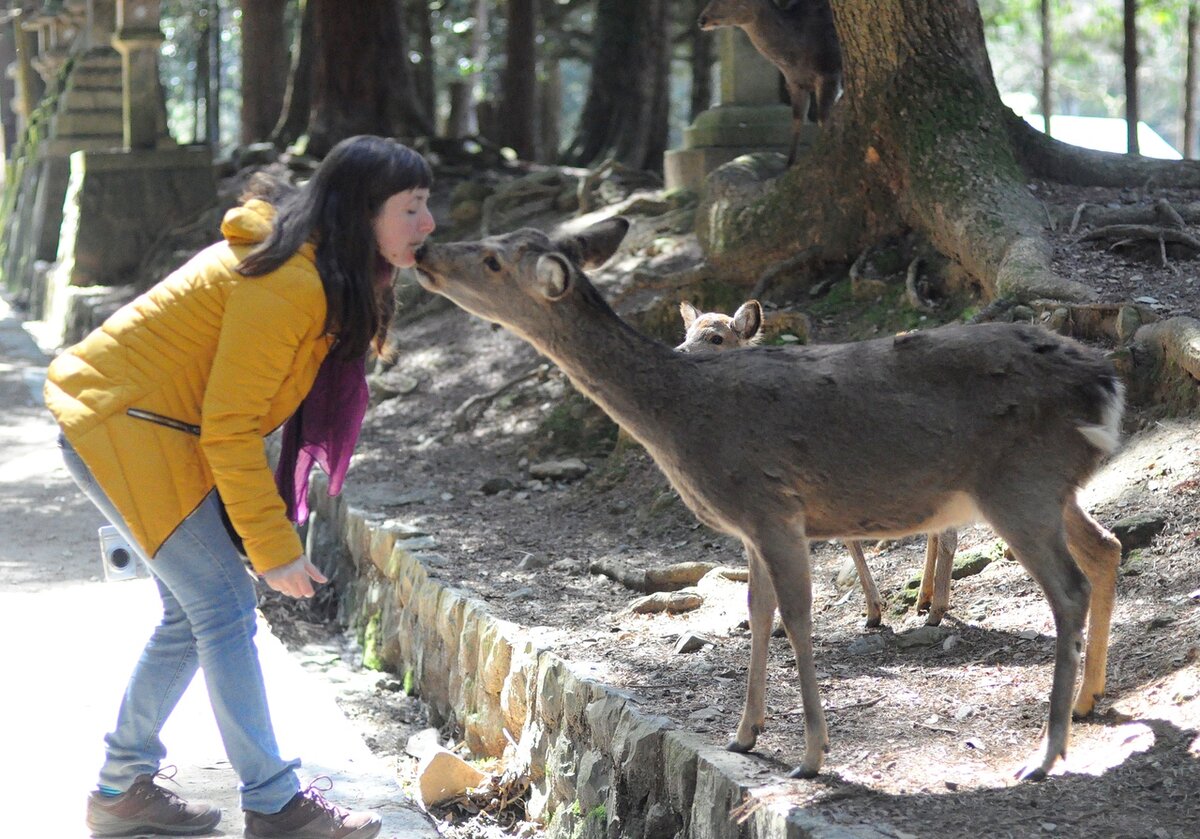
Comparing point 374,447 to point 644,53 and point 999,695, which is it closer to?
point 999,695

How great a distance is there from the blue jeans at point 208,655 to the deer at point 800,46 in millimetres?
7261

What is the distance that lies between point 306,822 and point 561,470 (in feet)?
16.1

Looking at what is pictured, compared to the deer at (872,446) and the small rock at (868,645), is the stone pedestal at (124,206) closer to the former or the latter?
the small rock at (868,645)

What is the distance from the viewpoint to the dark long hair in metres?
4.00

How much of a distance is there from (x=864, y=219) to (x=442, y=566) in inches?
152

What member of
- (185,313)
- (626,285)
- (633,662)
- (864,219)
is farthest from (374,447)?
(185,313)

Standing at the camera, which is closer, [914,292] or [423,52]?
[914,292]

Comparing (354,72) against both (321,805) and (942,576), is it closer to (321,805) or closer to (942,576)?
(942,576)

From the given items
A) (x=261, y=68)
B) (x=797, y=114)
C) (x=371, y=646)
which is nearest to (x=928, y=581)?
(x=371, y=646)

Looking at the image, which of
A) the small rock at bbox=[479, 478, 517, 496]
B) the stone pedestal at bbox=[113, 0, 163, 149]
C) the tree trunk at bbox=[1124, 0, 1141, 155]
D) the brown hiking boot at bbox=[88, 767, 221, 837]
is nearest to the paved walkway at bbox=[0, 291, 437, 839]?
the brown hiking boot at bbox=[88, 767, 221, 837]

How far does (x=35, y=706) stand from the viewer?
5.70 m

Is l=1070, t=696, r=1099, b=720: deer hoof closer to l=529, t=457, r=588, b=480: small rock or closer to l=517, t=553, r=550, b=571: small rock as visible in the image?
l=517, t=553, r=550, b=571: small rock

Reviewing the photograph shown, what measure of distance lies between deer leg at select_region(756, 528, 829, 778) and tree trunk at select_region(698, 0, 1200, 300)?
13.0 feet

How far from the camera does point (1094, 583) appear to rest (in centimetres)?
457
